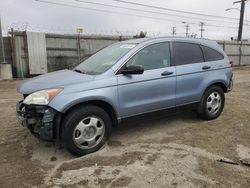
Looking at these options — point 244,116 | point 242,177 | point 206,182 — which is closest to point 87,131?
point 206,182

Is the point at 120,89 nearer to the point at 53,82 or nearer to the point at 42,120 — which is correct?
the point at 53,82

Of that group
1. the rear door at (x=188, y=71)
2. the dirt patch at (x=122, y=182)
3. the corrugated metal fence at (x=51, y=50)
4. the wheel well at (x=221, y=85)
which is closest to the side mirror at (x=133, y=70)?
the rear door at (x=188, y=71)

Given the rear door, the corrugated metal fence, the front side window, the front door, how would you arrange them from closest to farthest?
the front door
the front side window
the rear door
the corrugated metal fence

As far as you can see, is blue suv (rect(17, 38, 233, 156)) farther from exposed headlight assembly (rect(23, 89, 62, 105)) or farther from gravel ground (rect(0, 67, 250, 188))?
gravel ground (rect(0, 67, 250, 188))

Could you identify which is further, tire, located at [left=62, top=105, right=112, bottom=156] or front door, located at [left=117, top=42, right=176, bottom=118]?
front door, located at [left=117, top=42, right=176, bottom=118]

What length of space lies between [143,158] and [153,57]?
184 cm

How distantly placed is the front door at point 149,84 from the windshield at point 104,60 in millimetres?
241

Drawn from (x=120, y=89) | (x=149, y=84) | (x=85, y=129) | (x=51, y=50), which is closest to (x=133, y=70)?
(x=120, y=89)

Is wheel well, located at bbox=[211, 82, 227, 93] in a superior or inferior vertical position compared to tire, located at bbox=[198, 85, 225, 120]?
superior

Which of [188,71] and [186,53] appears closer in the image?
[188,71]

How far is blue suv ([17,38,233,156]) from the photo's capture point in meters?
3.94

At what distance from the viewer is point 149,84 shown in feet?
15.4

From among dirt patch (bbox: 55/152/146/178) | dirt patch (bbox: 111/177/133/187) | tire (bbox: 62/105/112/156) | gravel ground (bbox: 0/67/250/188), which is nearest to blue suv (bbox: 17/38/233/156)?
tire (bbox: 62/105/112/156)

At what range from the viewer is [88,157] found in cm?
408
